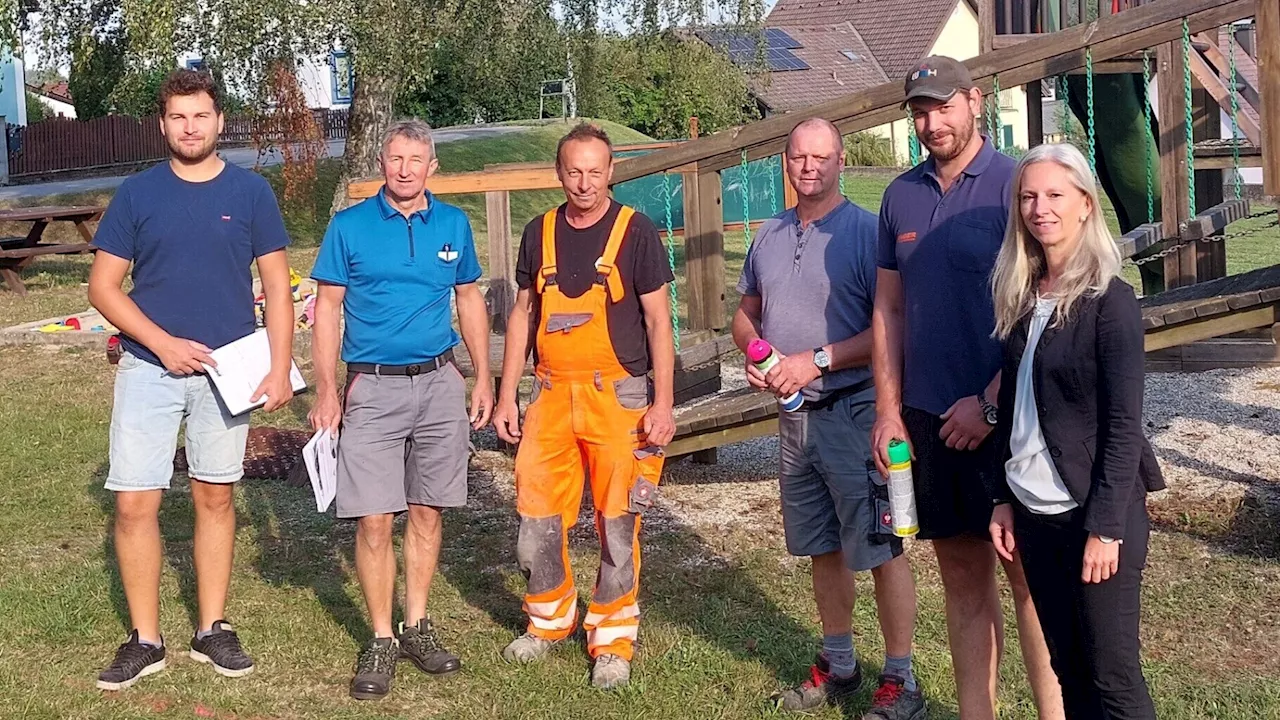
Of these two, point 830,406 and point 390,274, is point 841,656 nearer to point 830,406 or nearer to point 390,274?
point 830,406

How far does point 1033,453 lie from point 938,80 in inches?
40.5

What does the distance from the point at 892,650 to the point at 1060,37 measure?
2933mm

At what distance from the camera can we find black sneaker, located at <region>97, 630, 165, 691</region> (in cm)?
491

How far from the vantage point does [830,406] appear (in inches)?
178

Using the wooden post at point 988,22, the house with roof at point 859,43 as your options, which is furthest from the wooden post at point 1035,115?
the house with roof at point 859,43

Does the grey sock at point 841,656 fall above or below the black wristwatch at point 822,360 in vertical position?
below

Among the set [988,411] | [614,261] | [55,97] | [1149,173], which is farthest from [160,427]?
[55,97]

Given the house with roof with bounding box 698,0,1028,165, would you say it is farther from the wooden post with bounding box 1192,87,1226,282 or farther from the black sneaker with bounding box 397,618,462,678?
the black sneaker with bounding box 397,618,462,678

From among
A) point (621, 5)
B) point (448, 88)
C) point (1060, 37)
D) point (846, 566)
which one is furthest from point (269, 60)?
point (448, 88)

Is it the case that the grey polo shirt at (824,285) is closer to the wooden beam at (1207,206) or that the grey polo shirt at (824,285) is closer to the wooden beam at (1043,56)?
the wooden beam at (1043,56)

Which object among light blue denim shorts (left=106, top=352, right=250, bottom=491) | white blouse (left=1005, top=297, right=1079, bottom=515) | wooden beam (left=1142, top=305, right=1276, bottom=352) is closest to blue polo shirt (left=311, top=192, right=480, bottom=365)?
light blue denim shorts (left=106, top=352, right=250, bottom=491)

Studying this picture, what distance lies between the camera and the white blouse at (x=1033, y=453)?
332cm

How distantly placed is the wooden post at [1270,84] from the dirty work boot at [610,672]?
2.83 m

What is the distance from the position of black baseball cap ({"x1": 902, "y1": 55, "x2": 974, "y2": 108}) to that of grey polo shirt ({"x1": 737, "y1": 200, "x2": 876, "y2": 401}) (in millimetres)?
657
